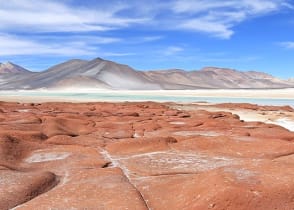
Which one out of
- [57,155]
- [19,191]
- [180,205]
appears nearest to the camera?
[180,205]

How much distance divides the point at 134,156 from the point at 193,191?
119 inches

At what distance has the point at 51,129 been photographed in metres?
10.6

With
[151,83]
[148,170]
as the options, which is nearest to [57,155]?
[148,170]

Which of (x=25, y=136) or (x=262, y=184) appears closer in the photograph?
(x=262, y=184)

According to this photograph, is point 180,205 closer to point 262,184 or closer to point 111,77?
point 262,184

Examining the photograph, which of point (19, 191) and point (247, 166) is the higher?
point (247, 166)

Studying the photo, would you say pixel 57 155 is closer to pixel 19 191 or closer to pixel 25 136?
pixel 25 136

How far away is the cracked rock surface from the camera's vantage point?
484 centimetres

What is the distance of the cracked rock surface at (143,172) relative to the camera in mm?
4844

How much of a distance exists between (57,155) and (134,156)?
142 cm

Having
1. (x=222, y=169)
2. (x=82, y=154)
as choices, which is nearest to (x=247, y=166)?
(x=222, y=169)

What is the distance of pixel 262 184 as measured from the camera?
16.1 ft

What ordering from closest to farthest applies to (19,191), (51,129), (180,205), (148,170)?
(180,205)
(19,191)
(148,170)
(51,129)

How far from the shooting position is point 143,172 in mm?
6684
